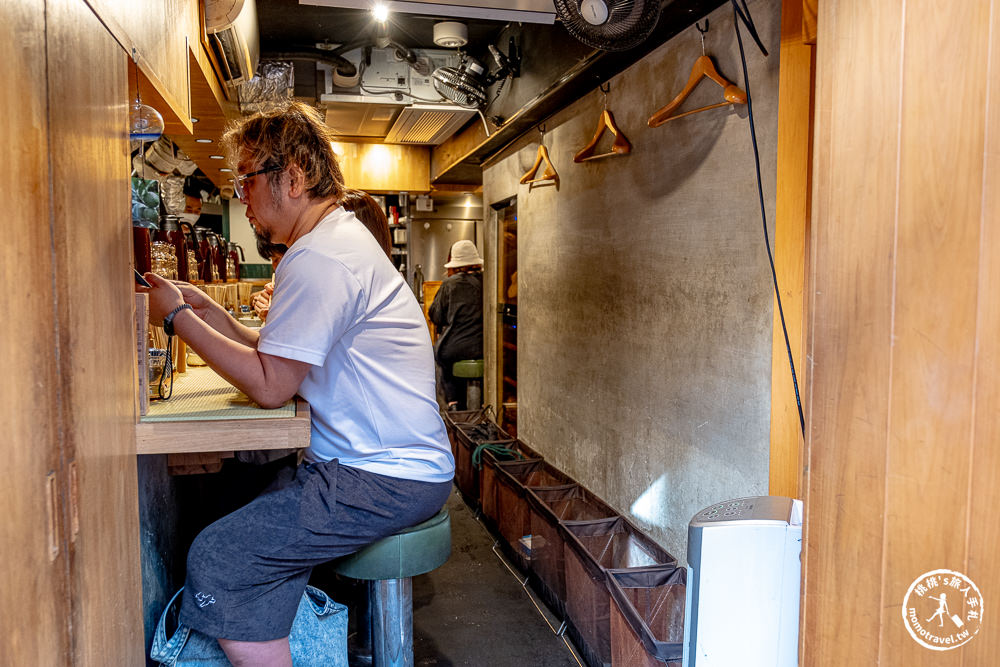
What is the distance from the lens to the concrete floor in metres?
2.80

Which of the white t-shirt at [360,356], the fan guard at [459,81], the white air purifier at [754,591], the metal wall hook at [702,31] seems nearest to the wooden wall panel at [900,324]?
the white air purifier at [754,591]

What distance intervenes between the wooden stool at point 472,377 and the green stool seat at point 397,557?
4.65 meters

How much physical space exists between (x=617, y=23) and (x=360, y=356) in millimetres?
1586

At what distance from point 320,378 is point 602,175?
2.44 metres

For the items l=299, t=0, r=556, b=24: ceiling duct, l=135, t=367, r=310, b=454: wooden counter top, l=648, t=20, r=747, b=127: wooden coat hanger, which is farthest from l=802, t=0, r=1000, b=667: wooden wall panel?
l=299, t=0, r=556, b=24: ceiling duct

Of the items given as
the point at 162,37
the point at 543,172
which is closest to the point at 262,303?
the point at 162,37

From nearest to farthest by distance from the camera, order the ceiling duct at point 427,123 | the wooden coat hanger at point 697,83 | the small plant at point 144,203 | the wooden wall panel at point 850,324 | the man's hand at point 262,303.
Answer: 1. the wooden wall panel at point 850,324
2. the small plant at point 144,203
3. the wooden coat hanger at point 697,83
4. the man's hand at point 262,303
5. the ceiling duct at point 427,123

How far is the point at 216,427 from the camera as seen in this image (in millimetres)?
1521

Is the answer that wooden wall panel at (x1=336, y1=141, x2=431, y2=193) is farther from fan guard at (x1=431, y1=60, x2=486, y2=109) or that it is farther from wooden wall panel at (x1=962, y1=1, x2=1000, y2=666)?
wooden wall panel at (x1=962, y1=1, x2=1000, y2=666)

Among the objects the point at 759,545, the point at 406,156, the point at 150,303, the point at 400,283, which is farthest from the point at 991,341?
the point at 406,156

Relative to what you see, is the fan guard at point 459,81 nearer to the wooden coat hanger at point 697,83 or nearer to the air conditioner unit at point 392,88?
the air conditioner unit at point 392,88

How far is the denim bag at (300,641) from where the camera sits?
66.5 inches

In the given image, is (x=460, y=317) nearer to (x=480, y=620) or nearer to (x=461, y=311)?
(x=461, y=311)

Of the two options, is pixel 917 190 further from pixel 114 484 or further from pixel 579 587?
pixel 579 587
